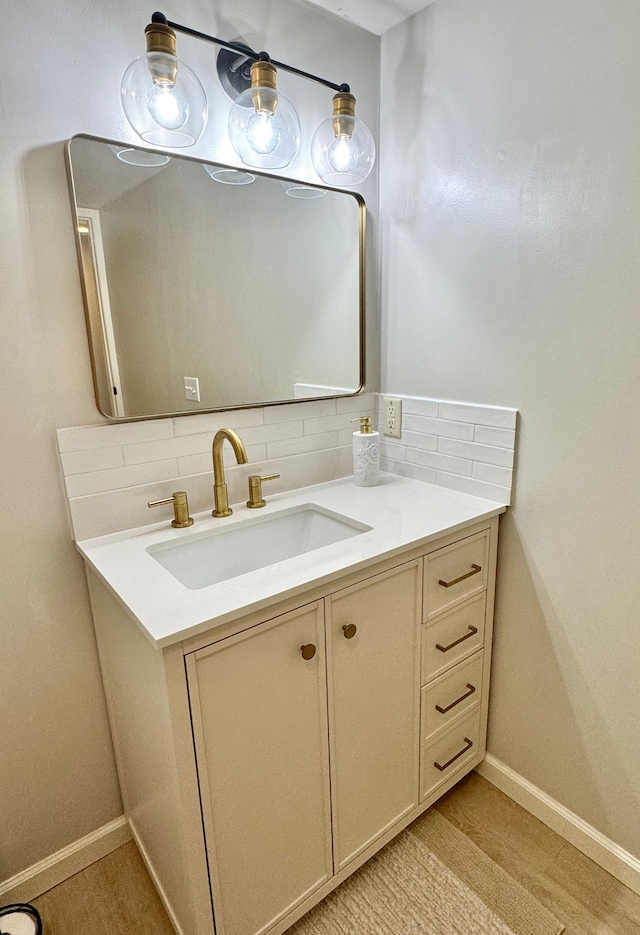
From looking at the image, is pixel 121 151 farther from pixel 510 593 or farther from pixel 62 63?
pixel 510 593

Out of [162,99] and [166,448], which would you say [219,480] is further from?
[162,99]

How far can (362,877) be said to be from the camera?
1.36m

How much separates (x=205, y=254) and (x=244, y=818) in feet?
4.32

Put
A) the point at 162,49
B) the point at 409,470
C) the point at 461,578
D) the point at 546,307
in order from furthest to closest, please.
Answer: the point at 409,470 → the point at 461,578 → the point at 546,307 → the point at 162,49

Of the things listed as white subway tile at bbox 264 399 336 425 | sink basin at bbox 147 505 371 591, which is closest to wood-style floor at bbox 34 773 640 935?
sink basin at bbox 147 505 371 591

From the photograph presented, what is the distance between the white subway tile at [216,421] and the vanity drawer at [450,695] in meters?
0.88

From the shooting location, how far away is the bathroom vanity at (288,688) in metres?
0.96

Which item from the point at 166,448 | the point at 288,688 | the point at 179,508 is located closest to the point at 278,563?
the point at 288,688

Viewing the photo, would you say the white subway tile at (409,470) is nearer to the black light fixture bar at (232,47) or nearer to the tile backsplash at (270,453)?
the tile backsplash at (270,453)

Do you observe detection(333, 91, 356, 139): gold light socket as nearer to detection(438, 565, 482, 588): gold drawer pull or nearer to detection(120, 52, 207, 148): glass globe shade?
detection(120, 52, 207, 148): glass globe shade

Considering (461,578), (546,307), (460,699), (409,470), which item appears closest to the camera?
(546,307)

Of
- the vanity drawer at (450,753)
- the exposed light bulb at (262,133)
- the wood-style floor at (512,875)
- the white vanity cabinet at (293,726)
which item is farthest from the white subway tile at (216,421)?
the wood-style floor at (512,875)

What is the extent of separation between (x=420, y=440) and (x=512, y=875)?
1219 millimetres

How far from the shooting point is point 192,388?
54.2 inches
